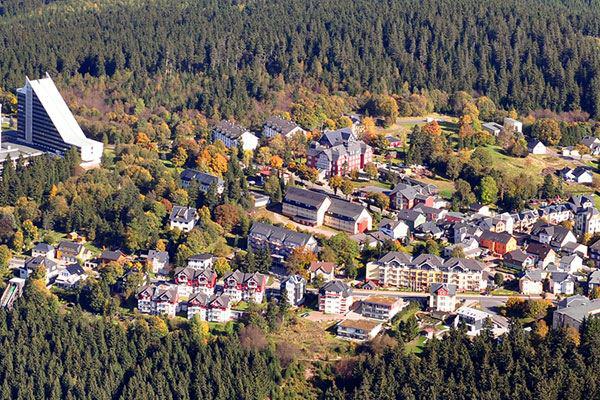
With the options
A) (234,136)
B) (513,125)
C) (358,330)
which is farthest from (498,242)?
(513,125)

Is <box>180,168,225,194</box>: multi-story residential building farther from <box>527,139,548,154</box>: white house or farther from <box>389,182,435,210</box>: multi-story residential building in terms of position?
<box>527,139,548,154</box>: white house

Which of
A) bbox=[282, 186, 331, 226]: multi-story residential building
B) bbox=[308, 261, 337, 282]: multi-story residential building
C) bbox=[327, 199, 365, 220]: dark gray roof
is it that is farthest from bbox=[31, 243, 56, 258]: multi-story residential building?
bbox=[327, 199, 365, 220]: dark gray roof

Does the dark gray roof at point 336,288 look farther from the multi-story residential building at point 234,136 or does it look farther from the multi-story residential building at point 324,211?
the multi-story residential building at point 234,136

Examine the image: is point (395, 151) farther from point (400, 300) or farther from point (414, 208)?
point (400, 300)

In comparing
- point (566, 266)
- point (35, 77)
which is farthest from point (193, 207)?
point (35, 77)

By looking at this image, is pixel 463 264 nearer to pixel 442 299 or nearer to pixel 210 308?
pixel 442 299

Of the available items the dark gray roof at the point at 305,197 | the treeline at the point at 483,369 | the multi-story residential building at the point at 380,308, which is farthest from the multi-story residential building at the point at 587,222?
the multi-story residential building at the point at 380,308
